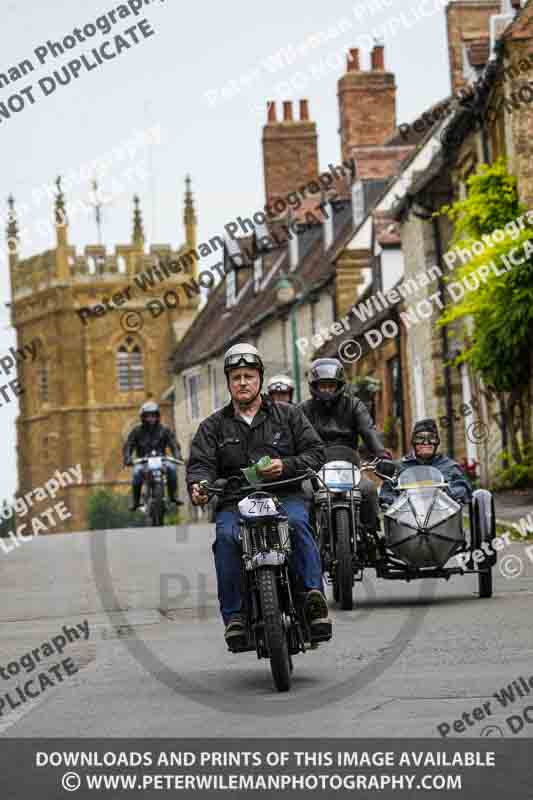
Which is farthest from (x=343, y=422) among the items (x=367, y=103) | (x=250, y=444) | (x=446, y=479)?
(x=367, y=103)

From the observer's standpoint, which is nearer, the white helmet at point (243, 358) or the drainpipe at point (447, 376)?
the white helmet at point (243, 358)

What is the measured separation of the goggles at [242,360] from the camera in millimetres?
9570

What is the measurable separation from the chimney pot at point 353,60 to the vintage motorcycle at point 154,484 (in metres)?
25.8

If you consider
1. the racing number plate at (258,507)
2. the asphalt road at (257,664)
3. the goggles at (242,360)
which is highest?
the goggles at (242,360)

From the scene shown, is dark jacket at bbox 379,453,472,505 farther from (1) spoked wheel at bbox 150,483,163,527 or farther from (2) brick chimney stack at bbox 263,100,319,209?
(2) brick chimney stack at bbox 263,100,319,209

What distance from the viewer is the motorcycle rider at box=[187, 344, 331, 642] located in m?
9.49

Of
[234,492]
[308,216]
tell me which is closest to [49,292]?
[308,216]

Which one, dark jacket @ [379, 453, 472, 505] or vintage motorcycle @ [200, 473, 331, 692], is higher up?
dark jacket @ [379, 453, 472, 505]

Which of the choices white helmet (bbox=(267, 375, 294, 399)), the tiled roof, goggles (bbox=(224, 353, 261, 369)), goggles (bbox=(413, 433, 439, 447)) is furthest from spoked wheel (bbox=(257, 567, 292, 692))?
the tiled roof

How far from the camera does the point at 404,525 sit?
13.4 metres

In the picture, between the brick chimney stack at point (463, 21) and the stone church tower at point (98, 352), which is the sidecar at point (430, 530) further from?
the stone church tower at point (98, 352)

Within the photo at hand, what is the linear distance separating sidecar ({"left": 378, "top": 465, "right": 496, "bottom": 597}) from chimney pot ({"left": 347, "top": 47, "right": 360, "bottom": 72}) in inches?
1523

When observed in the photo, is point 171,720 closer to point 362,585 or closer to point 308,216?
point 362,585

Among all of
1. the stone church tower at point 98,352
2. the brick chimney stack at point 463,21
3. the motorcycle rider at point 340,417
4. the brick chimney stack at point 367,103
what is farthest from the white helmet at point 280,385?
the stone church tower at point 98,352
